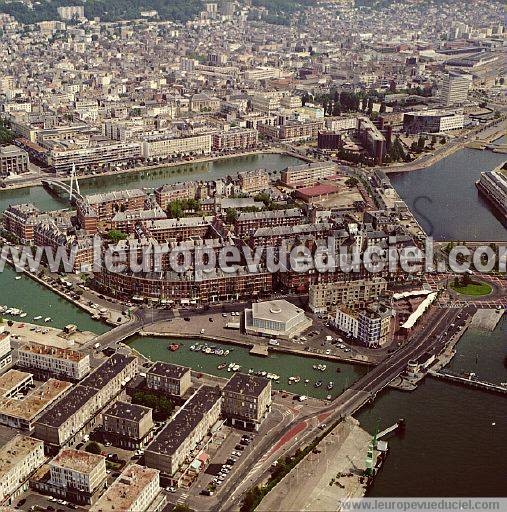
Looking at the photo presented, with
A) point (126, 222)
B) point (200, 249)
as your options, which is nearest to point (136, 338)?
point (200, 249)

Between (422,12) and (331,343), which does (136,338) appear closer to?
(331,343)

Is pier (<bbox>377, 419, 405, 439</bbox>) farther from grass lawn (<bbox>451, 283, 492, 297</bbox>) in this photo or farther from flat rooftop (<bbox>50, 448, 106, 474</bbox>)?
grass lawn (<bbox>451, 283, 492, 297</bbox>)

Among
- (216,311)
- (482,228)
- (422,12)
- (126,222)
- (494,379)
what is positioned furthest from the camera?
(422,12)

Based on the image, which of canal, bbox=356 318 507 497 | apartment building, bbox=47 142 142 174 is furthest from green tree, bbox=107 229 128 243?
canal, bbox=356 318 507 497

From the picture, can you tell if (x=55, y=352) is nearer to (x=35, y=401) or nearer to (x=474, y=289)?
(x=35, y=401)

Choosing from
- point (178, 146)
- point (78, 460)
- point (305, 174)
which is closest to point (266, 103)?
point (178, 146)
